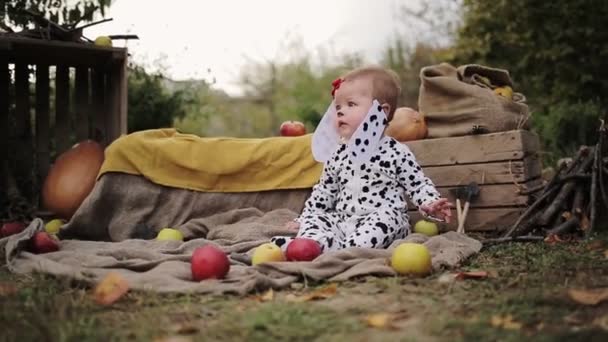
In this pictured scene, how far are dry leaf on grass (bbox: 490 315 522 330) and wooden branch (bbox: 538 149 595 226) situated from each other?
2.07 m

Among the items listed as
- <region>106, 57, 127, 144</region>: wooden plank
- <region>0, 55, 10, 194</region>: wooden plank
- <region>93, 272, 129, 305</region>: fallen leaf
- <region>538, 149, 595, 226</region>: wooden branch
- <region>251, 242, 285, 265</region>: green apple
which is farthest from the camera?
<region>0, 55, 10, 194</region>: wooden plank

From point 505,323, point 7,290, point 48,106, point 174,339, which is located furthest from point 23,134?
point 505,323

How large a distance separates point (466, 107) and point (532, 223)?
914mm

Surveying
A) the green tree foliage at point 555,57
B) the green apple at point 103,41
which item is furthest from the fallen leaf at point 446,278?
the green tree foliage at point 555,57

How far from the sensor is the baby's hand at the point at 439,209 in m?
3.34

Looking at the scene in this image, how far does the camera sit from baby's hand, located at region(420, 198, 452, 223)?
11.0ft

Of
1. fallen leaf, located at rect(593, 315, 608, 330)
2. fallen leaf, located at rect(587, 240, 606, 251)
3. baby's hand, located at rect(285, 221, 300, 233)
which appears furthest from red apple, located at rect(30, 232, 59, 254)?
fallen leaf, located at rect(587, 240, 606, 251)

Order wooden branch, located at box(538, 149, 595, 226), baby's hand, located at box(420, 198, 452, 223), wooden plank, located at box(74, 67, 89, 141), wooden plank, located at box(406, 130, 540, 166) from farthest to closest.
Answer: wooden plank, located at box(74, 67, 89, 141) → wooden plank, located at box(406, 130, 540, 166) → wooden branch, located at box(538, 149, 595, 226) → baby's hand, located at box(420, 198, 452, 223)

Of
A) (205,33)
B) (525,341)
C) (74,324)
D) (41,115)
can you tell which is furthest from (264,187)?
(205,33)

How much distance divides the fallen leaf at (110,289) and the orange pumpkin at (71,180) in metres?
2.47

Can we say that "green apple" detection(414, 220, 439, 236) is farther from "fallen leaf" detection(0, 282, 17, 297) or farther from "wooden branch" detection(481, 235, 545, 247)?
"fallen leaf" detection(0, 282, 17, 297)

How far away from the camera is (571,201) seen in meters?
4.11

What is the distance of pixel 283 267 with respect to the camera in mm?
Answer: 2883

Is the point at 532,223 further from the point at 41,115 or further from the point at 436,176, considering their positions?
the point at 41,115
